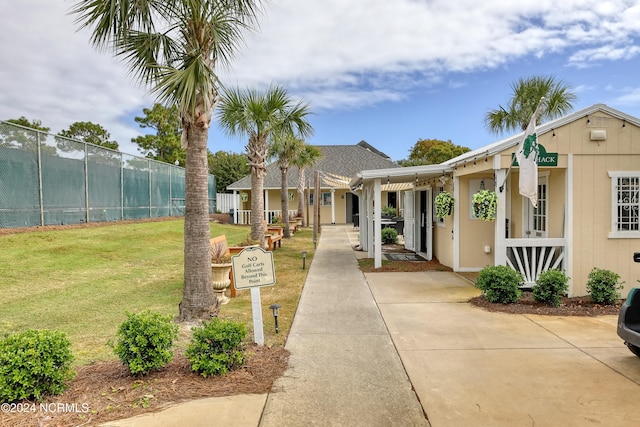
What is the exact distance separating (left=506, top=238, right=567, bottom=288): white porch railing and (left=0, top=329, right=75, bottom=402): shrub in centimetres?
701

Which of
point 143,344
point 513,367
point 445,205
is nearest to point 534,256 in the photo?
point 445,205

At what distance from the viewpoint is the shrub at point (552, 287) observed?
6445mm

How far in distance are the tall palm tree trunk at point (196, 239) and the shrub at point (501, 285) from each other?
4.48 metres

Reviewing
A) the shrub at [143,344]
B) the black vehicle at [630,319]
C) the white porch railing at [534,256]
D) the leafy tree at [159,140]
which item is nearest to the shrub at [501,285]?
the white porch railing at [534,256]

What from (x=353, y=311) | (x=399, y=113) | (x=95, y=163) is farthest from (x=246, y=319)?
(x=399, y=113)

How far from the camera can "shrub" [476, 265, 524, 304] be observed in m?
6.57

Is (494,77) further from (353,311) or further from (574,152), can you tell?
(353,311)

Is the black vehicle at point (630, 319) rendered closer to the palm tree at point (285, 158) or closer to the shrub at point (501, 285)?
the shrub at point (501, 285)

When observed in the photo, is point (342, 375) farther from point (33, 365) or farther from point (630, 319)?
point (630, 319)

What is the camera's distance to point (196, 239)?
18.1 ft

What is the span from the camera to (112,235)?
13.4 metres

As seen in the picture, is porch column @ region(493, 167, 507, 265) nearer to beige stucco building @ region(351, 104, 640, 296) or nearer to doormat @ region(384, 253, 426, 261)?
beige stucco building @ region(351, 104, 640, 296)

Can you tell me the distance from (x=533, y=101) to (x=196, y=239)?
17099 millimetres

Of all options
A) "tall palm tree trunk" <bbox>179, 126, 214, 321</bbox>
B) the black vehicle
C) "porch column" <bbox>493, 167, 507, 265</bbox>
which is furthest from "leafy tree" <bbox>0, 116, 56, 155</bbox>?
the black vehicle
